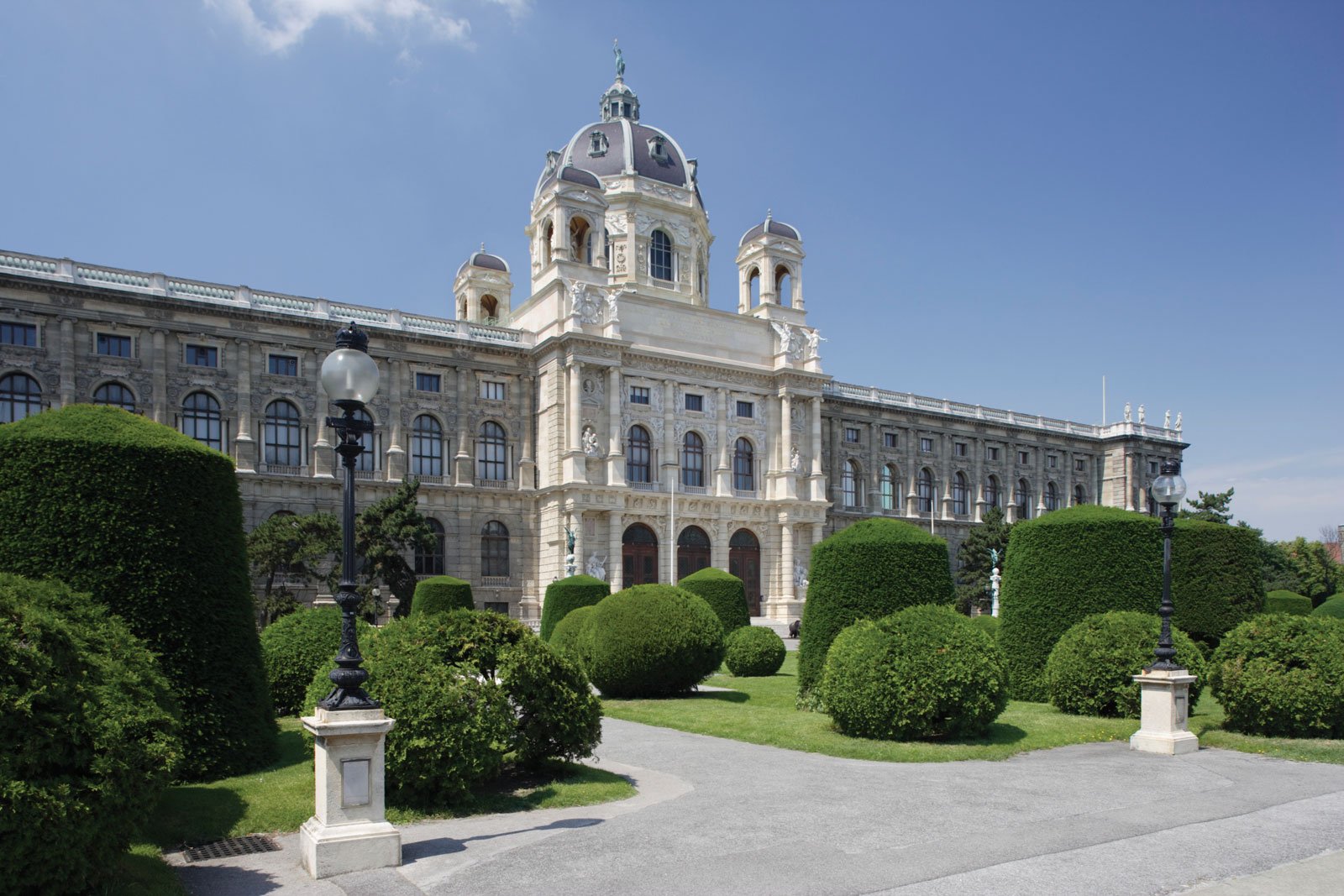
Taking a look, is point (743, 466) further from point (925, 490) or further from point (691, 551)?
point (925, 490)

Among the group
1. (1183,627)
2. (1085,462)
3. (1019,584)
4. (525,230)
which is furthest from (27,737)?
(1085,462)

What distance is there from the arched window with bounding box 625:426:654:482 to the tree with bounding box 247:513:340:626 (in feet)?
53.9

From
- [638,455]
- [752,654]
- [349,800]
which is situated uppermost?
[638,455]

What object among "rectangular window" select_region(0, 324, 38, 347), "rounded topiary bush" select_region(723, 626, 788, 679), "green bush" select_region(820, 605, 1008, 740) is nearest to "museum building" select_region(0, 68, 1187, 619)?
"rectangular window" select_region(0, 324, 38, 347)

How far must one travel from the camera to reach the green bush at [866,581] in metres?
18.0

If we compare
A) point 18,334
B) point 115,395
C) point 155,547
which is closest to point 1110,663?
point 155,547

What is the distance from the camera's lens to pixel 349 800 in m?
8.38

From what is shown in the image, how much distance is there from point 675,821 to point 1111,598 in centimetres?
1298

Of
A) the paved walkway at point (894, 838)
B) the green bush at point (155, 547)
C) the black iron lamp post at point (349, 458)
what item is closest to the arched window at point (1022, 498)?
the paved walkway at point (894, 838)

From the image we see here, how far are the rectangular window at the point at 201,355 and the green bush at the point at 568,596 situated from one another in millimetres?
22138

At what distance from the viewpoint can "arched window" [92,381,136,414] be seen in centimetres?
4041

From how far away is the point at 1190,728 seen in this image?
54.3 feet

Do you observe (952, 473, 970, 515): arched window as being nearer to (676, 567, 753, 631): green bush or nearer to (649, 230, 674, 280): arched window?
(649, 230, 674, 280): arched window

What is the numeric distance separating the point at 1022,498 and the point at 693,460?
30614mm
